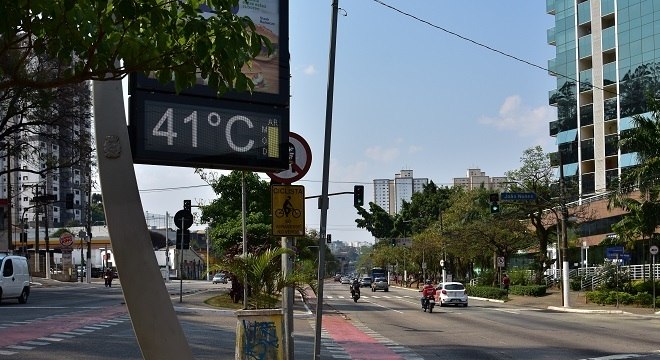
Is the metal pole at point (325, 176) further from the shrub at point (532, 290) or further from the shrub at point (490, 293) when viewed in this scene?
the shrub at point (532, 290)

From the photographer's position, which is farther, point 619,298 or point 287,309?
point 619,298

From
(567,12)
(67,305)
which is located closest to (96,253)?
(567,12)

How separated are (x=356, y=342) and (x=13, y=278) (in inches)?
705

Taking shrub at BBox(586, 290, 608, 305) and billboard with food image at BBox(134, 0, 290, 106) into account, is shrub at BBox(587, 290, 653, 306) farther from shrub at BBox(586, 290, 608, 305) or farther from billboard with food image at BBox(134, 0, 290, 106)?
billboard with food image at BBox(134, 0, 290, 106)

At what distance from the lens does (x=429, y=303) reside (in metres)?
40.3

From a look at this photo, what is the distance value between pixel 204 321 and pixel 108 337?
7.66 meters

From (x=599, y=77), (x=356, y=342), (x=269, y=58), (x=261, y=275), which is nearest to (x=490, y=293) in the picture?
(x=599, y=77)

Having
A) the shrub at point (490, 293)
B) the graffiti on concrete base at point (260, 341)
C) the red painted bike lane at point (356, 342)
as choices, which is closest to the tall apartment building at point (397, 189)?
the shrub at point (490, 293)

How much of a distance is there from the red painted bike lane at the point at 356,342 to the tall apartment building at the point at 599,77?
41693 mm

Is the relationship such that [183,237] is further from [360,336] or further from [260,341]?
[260,341]

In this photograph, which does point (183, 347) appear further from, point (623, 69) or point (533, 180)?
point (623, 69)

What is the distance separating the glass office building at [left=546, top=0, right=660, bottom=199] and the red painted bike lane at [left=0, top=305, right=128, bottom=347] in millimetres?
46382

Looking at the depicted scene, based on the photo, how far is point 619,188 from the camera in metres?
39.8

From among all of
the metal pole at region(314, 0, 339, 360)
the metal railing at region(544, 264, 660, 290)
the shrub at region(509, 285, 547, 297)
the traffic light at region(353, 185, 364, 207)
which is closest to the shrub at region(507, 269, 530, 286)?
the metal railing at region(544, 264, 660, 290)
